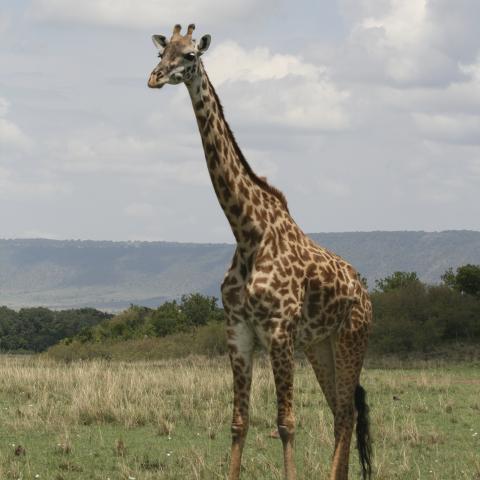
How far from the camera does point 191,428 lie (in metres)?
14.0

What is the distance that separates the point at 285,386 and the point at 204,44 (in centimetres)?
267

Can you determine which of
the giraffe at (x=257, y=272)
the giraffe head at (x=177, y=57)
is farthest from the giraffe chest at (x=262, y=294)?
the giraffe head at (x=177, y=57)

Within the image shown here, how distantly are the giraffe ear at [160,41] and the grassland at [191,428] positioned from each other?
4017mm

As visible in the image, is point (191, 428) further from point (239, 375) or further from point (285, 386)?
point (285, 386)

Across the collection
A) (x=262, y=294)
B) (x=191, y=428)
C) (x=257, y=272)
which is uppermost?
(x=257, y=272)

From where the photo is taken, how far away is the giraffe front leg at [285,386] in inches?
323

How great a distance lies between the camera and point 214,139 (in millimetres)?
8375

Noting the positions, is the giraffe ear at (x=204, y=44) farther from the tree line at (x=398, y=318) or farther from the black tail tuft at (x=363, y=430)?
the tree line at (x=398, y=318)

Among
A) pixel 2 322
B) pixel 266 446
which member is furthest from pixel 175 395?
pixel 2 322

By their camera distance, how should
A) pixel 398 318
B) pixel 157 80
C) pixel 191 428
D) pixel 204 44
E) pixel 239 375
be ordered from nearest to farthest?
pixel 157 80 < pixel 204 44 < pixel 239 375 < pixel 191 428 < pixel 398 318

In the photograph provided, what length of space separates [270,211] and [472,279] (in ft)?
92.5

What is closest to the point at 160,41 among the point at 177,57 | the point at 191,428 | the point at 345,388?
the point at 177,57

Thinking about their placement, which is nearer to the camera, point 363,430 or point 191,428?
point 363,430

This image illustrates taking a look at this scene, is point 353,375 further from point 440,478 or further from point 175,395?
point 175,395
